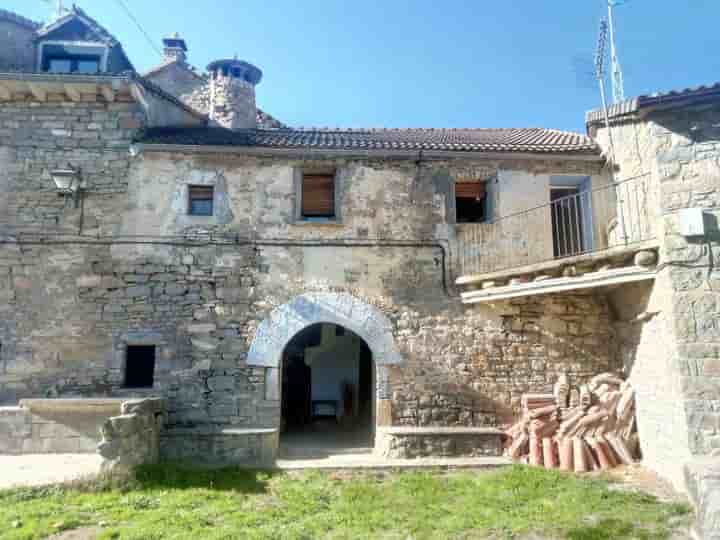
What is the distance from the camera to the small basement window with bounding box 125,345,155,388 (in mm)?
8383

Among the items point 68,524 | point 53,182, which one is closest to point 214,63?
point 53,182

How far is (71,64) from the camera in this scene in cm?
955

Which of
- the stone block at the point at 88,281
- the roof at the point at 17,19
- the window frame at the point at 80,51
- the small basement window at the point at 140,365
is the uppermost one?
the roof at the point at 17,19

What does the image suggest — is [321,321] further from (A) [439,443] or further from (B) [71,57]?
(B) [71,57]

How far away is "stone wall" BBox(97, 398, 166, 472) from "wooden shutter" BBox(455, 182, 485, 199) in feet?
20.3

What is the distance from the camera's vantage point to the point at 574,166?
916cm

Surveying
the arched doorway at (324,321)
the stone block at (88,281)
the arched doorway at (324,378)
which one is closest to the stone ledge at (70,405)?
the stone block at (88,281)

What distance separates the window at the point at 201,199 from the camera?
349 inches

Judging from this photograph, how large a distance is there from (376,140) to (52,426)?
23.0ft

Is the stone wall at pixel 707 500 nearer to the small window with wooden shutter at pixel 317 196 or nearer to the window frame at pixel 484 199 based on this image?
the window frame at pixel 484 199

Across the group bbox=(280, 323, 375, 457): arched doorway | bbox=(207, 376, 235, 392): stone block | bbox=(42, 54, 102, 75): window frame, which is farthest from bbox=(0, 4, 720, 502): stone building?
bbox=(280, 323, 375, 457): arched doorway

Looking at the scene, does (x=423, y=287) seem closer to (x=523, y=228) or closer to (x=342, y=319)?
(x=342, y=319)

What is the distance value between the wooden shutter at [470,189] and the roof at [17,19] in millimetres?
9516

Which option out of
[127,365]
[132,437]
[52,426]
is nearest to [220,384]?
[127,365]
